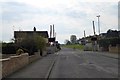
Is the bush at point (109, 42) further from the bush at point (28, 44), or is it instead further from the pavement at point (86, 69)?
the pavement at point (86, 69)

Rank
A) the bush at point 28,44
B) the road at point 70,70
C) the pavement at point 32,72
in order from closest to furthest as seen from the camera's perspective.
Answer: the pavement at point 32,72 → the road at point 70,70 → the bush at point 28,44

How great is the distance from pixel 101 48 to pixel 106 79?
71.2 m

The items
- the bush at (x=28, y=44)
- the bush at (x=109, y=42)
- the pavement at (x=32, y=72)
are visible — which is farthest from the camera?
the bush at (x=109, y=42)

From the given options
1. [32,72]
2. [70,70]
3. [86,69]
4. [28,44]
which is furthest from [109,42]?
[32,72]

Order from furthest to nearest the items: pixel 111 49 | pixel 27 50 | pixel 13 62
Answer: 1. pixel 111 49
2. pixel 27 50
3. pixel 13 62

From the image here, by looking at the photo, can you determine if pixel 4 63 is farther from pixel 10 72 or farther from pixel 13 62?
pixel 13 62

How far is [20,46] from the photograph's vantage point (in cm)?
4466

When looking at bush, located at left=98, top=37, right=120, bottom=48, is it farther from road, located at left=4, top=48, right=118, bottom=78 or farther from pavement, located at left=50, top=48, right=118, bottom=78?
road, located at left=4, top=48, right=118, bottom=78

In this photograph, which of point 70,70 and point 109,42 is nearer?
point 70,70

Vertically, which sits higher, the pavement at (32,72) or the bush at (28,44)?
the bush at (28,44)

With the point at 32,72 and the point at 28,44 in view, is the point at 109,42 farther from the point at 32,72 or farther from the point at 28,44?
the point at 32,72

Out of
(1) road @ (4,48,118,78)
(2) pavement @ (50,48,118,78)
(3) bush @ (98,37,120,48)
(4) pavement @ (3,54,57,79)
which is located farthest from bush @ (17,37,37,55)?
(3) bush @ (98,37,120,48)

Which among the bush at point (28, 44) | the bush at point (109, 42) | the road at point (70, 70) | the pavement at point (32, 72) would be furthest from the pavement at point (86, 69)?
the bush at point (109, 42)

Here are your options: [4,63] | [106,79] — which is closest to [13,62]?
[4,63]
